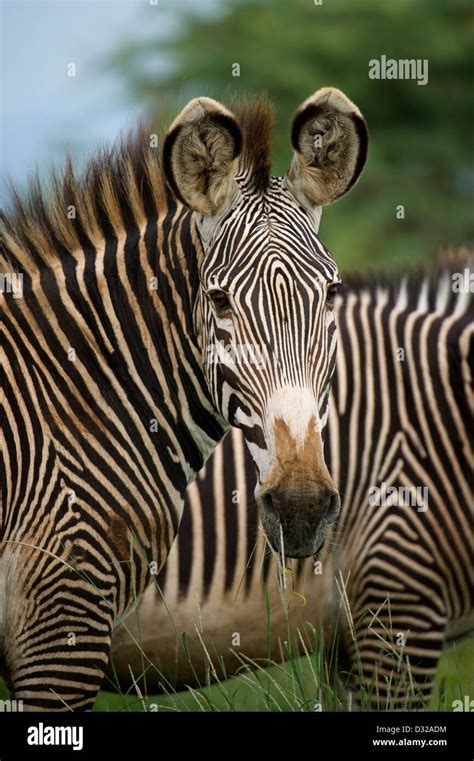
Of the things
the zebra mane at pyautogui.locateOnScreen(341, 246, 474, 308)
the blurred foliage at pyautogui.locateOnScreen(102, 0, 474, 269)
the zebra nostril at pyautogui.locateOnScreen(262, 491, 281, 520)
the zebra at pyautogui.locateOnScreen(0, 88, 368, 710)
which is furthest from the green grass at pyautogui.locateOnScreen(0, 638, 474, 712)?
the blurred foliage at pyautogui.locateOnScreen(102, 0, 474, 269)

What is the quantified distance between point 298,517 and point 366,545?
6.69ft

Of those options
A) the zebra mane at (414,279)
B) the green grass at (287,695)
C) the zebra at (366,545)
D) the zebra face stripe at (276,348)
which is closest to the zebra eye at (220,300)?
the zebra face stripe at (276,348)

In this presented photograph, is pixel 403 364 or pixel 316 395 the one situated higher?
pixel 403 364

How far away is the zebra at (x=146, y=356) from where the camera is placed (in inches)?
152

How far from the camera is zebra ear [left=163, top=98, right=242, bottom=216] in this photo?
13.2 ft

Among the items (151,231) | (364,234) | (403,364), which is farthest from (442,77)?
(151,231)

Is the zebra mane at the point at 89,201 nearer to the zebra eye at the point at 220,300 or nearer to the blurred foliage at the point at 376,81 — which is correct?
the zebra eye at the point at 220,300

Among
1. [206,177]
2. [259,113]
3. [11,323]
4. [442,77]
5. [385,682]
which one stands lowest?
[385,682]

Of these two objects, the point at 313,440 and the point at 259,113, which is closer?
the point at 313,440

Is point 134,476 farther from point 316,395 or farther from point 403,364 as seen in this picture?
point 403,364

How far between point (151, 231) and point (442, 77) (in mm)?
17930

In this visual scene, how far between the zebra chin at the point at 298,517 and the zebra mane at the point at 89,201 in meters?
1.52

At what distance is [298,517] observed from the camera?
11.9 ft

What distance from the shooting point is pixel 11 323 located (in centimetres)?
416
